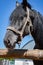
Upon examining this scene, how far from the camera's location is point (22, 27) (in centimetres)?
230

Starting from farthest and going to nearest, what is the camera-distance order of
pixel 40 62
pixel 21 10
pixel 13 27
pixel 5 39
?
1. pixel 40 62
2. pixel 21 10
3. pixel 13 27
4. pixel 5 39

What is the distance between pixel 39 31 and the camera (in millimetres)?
2486

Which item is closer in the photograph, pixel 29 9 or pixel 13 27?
pixel 13 27

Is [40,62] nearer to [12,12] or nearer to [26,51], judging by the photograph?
[26,51]

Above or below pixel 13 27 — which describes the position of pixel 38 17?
above

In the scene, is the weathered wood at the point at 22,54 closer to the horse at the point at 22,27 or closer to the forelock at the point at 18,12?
the horse at the point at 22,27

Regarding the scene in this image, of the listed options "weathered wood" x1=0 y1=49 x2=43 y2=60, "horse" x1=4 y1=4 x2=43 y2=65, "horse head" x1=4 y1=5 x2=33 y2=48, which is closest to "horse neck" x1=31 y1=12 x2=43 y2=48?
"horse" x1=4 y1=4 x2=43 y2=65

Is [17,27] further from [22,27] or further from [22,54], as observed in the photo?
[22,54]

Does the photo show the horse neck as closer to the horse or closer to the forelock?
the horse

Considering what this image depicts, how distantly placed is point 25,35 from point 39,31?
213 millimetres

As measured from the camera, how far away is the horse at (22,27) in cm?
214

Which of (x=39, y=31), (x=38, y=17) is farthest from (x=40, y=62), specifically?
(x=38, y=17)

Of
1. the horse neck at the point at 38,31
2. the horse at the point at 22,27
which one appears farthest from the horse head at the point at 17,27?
the horse neck at the point at 38,31

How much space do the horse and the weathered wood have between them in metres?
0.06
